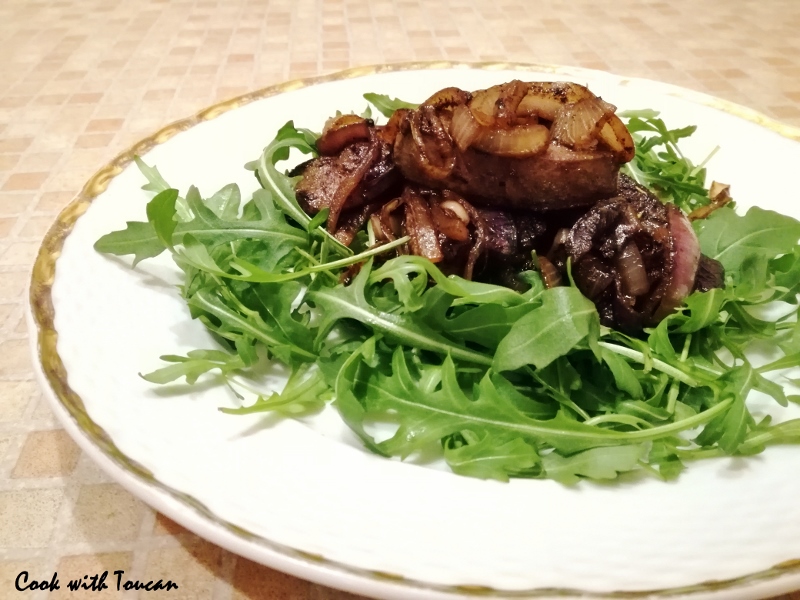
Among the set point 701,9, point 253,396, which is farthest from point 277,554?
point 701,9

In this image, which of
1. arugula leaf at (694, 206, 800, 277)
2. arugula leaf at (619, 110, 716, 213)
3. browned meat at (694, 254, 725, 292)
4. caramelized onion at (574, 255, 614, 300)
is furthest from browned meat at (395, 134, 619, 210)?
arugula leaf at (619, 110, 716, 213)

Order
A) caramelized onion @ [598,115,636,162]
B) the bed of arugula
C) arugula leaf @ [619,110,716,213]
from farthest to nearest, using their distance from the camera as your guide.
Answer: arugula leaf @ [619,110,716,213], caramelized onion @ [598,115,636,162], the bed of arugula

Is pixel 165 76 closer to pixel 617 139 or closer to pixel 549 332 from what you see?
pixel 617 139

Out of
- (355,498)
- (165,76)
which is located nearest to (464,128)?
(355,498)

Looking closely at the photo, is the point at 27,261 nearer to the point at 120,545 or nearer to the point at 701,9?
the point at 120,545

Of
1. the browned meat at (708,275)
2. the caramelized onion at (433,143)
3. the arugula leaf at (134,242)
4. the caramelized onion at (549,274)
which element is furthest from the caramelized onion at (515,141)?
the arugula leaf at (134,242)

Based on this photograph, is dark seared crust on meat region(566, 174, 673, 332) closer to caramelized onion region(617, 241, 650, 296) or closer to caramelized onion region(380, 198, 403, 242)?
caramelized onion region(617, 241, 650, 296)
